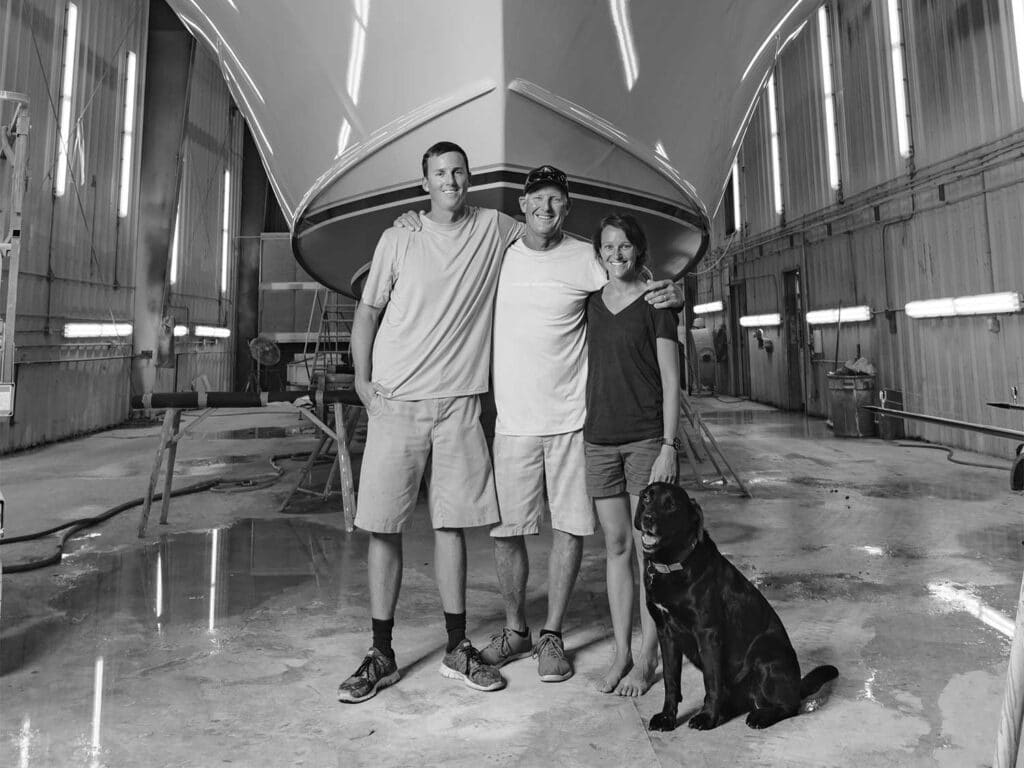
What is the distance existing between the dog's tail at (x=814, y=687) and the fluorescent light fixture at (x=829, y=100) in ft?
23.7

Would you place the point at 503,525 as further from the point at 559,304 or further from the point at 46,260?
the point at 46,260

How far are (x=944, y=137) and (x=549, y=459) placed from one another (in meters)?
5.63

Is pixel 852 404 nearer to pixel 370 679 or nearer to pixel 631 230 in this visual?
pixel 631 230

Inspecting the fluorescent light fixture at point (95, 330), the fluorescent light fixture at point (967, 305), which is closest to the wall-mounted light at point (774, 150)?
the fluorescent light fixture at point (967, 305)

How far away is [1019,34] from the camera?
4.58 metres

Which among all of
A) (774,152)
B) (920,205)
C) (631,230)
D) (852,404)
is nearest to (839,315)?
→ (852,404)

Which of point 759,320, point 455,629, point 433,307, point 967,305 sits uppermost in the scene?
point 759,320

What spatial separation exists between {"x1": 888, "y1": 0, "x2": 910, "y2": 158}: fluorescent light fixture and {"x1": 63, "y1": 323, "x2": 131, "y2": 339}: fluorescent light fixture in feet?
26.1

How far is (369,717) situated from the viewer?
1.44 metres

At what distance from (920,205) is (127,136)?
27.1 ft

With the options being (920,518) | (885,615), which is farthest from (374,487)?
(920,518)

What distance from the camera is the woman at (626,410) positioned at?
1.49 meters

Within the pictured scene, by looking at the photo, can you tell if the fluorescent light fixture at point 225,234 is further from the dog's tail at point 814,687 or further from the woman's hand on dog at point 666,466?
the dog's tail at point 814,687

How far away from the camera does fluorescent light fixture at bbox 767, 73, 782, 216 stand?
9039mm
